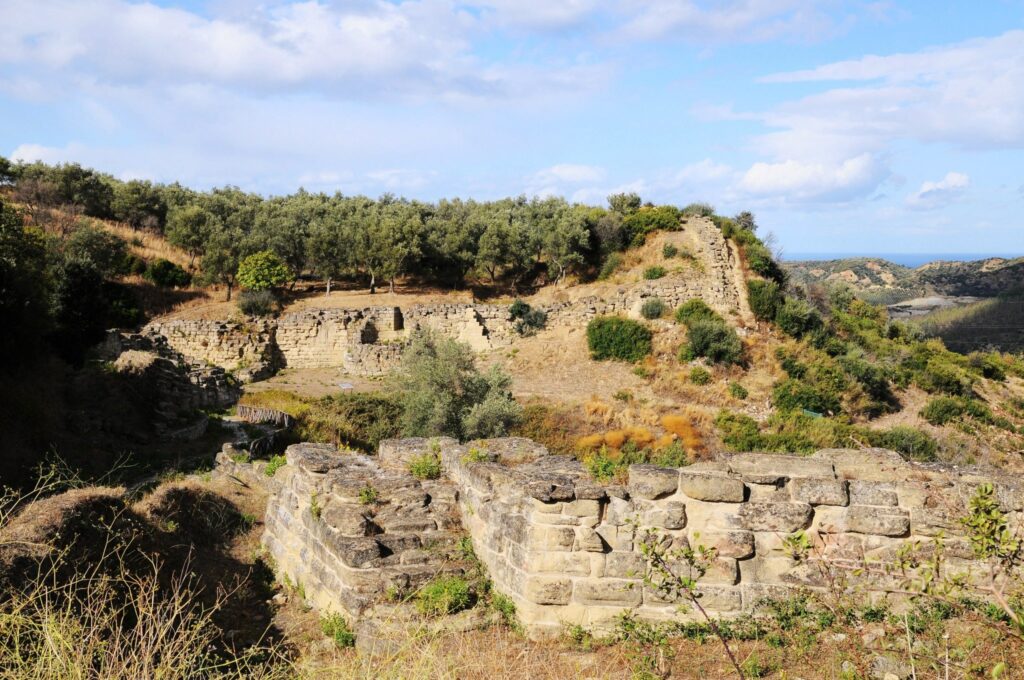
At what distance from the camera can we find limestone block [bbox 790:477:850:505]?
5367 mm

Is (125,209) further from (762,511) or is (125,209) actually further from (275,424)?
(762,511)

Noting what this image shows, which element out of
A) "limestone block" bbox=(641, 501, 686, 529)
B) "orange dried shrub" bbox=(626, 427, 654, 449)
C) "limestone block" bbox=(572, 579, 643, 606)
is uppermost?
"limestone block" bbox=(641, 501, 686, 529)

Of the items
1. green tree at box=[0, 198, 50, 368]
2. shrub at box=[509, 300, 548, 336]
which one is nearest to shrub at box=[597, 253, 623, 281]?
shrub at box=[509, 300, 548, 336]

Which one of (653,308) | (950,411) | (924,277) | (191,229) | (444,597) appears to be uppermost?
(191,229)

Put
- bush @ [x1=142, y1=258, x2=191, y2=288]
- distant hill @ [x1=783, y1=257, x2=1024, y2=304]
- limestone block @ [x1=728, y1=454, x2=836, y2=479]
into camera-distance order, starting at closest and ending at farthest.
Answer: limestone block @ [x1=728, y1=454, x2=836, y2=479], bush @ [x1=142, y1=258, x2=191, y2=288], distant hill @ [x1=783, y1=257, x2=1024, y2=304]

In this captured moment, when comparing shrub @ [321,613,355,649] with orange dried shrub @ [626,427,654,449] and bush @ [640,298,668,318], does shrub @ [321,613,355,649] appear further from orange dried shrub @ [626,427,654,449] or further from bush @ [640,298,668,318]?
bush @ [640,298,668,318]

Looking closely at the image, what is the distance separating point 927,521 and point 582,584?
275 centimetres

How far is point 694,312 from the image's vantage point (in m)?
27.0

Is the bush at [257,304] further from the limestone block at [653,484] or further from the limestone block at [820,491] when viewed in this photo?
the limestone block at [820,491]

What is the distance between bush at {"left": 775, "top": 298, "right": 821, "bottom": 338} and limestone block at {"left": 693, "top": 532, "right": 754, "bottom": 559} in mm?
23544

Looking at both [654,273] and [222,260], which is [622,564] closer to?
A: [654,273]

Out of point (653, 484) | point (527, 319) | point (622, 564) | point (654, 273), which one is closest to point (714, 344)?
point (654, 273)

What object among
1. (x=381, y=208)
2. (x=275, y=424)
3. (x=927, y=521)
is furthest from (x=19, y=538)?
(x=381, y=208)

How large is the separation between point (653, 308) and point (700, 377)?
443 centimetres
